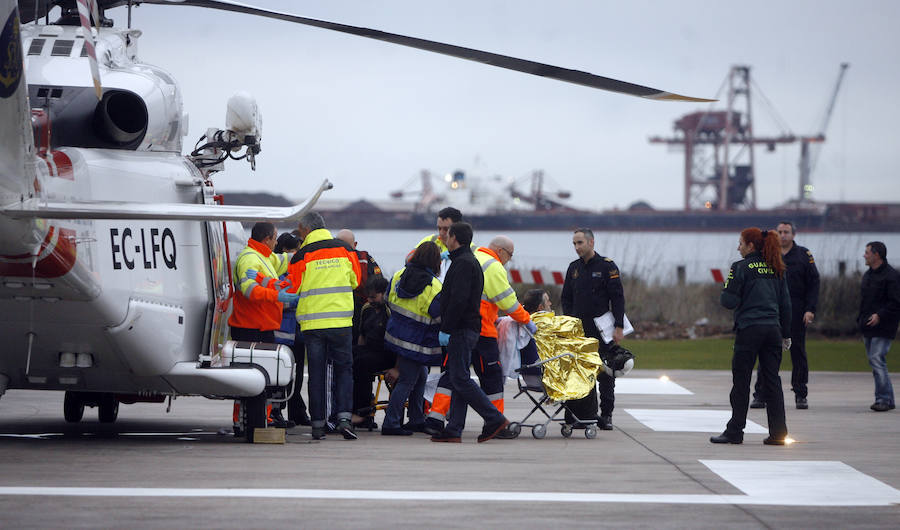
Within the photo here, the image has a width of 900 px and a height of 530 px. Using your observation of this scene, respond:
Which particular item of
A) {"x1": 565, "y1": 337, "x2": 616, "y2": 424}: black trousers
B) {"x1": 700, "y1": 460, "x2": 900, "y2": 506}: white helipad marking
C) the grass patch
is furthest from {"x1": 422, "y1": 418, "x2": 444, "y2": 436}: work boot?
the grass patch

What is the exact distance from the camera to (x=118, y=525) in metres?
6.41

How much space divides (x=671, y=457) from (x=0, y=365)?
15.9ft

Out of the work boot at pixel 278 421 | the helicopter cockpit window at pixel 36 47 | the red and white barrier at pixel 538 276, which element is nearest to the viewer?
the helicopter cockpit window at pixel 36 47

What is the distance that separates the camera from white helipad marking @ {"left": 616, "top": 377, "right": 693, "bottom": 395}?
14.5 meters

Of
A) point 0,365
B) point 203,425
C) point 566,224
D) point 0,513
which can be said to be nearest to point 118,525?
point 0,513

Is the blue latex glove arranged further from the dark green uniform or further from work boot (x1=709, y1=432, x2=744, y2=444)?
work boot (x1=709, y1=432, x2=744, y2=444)

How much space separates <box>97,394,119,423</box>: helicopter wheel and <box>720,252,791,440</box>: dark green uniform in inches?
207

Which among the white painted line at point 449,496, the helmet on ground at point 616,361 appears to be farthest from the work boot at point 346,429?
the white painted line at point 449,496

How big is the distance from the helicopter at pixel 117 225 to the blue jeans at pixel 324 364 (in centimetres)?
42

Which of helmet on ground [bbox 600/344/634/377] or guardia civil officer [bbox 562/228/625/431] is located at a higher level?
guardia civil officer [bbox 562/228/625/431]

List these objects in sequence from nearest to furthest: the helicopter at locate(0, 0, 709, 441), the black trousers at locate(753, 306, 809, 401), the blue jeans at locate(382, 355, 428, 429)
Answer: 1. the helicopter at locate(0, 0, 709, 441)
2. the blue jeans at locate(382, 355, 428, 429)
3. the black trousers at locate(753, 306, 809, 401)

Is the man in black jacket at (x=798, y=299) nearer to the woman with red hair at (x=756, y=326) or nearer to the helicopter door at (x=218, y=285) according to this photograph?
the woman with red hair at (x=756, y=326)

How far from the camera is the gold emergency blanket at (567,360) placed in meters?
10.4

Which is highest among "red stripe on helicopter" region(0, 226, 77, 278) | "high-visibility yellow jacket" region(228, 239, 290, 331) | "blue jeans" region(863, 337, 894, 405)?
"red stripe on helicopter" region(0, 226, 77, 278)
